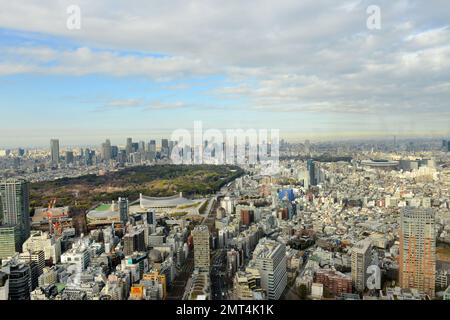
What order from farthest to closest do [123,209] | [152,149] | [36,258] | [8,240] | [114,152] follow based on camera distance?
[123,209] → [114,152] → [152,149] → [8,240] → [36,258]

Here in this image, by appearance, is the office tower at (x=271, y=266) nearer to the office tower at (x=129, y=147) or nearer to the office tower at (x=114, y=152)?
the office tower at (x=129, y=147)

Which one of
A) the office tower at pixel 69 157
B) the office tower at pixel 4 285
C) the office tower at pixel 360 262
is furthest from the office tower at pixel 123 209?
the office tower at pixel 360 262

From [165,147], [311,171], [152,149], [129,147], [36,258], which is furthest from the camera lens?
[311,171]

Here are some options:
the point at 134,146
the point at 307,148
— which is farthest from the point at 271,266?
the point at 134,146

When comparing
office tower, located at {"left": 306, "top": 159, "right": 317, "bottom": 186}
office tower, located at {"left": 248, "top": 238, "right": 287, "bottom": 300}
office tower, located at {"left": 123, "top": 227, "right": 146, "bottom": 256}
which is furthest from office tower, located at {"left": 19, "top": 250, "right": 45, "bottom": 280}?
office tower, located at {"left": 306, "top": 159, "right": 317, "bottom": 186}

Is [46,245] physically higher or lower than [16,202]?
lower

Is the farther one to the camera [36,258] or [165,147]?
[165,147]

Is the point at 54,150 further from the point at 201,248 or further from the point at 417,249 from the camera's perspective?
the point at 417,249

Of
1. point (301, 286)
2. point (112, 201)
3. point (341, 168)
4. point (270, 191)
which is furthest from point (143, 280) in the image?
point (341, 168)
